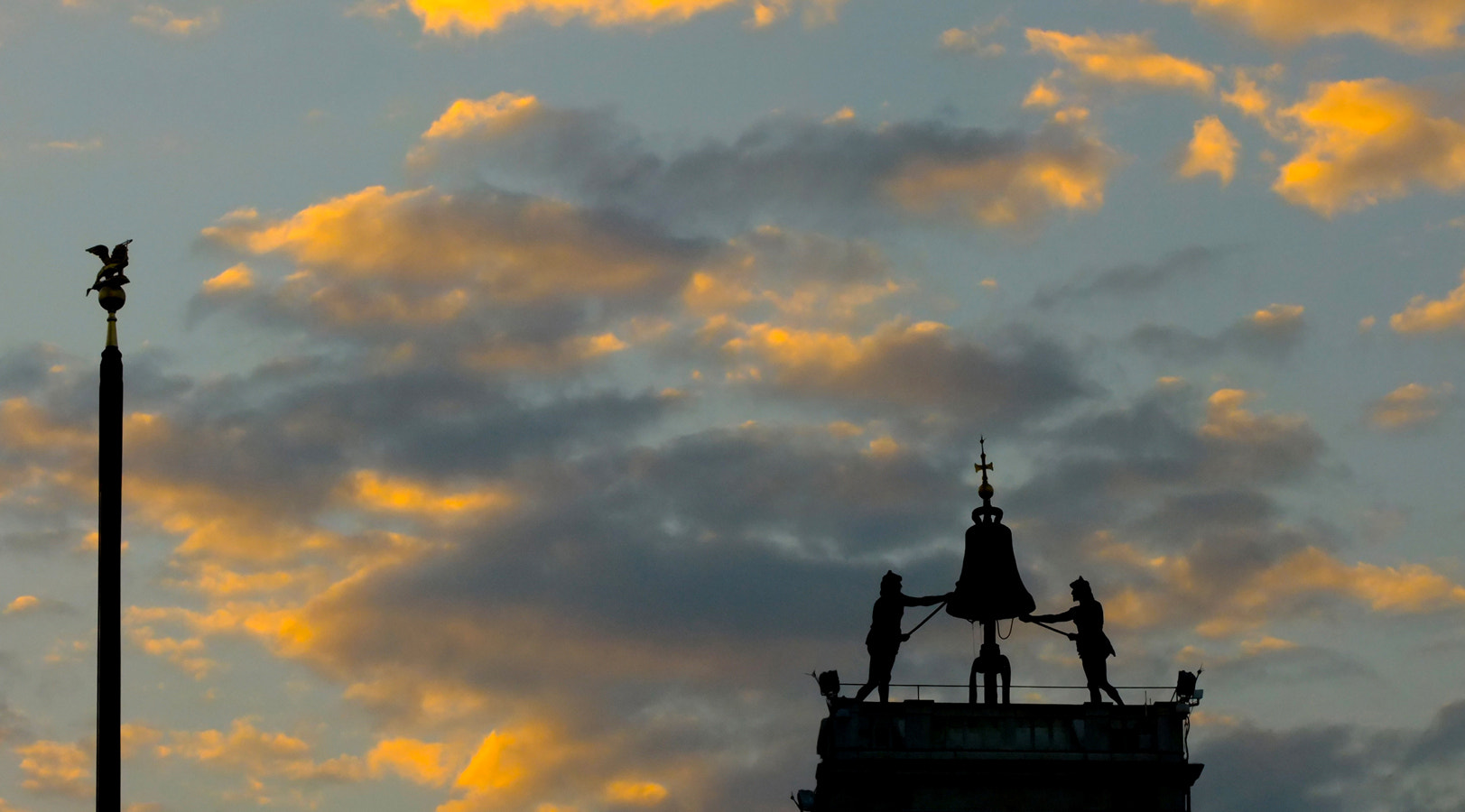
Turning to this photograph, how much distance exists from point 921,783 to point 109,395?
3563 cm

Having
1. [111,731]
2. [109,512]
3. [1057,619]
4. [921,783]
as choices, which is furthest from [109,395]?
[1057,619]

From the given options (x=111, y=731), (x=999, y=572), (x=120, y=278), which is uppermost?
(x=999, y=572)

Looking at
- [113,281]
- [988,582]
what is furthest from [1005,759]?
[113,281]

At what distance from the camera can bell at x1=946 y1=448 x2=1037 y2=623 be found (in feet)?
235

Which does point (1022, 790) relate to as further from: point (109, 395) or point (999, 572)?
point (109, 395)

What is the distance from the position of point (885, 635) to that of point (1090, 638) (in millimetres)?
5269

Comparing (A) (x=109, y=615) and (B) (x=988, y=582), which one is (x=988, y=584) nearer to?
(B) (x=988, y=582)

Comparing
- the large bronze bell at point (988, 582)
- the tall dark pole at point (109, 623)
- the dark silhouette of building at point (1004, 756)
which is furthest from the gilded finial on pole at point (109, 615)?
the large bronze bell at point (988, 582)

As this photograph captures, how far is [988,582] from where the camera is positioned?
236 ft

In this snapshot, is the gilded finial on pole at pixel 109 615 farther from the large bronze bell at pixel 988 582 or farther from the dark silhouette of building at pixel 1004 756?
the large bronze bell at pixel 988 582

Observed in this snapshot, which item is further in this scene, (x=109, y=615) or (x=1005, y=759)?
(x=1005, y=759)

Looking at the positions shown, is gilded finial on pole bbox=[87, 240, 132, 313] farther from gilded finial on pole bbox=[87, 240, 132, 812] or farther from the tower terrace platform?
→ the tower terrace platform

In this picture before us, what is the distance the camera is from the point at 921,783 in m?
66.2

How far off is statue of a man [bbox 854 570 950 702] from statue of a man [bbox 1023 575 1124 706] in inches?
153
